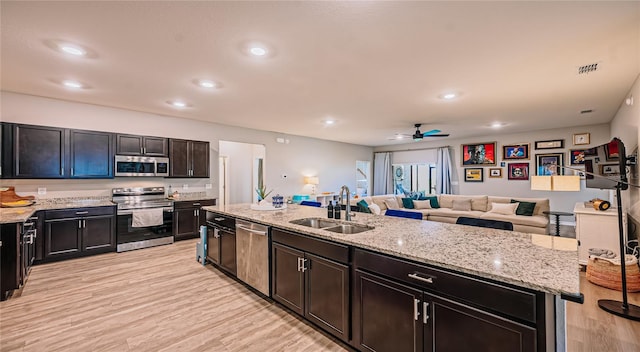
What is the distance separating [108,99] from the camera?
14.1 feet

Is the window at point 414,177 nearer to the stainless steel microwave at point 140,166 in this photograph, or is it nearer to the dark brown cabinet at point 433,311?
the stainless steel microwave at point 140,166

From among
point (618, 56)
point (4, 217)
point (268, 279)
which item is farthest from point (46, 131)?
point (618, 56)

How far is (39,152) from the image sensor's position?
4.06 meters

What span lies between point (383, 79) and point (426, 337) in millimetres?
2810

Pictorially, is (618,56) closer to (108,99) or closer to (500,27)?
(500,27)

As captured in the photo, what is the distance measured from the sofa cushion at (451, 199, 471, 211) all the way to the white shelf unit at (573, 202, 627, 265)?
2829mm

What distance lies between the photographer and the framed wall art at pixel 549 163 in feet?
22.2

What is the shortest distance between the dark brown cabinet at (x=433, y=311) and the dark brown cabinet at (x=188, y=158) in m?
4.70

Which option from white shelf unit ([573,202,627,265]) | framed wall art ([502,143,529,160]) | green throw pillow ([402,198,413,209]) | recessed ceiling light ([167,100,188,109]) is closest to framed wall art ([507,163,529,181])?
framed wall art ([502,143,529,160])

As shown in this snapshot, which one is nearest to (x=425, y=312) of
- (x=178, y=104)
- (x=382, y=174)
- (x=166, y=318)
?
(x=166, y=318)

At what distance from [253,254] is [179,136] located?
3866 mm

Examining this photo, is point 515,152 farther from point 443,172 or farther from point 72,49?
point 72,49

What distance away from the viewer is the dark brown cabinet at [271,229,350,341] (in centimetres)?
204

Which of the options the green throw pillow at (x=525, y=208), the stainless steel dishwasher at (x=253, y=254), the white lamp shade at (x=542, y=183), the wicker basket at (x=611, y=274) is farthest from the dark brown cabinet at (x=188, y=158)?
the green throw pillow at (x=525, y=208)
